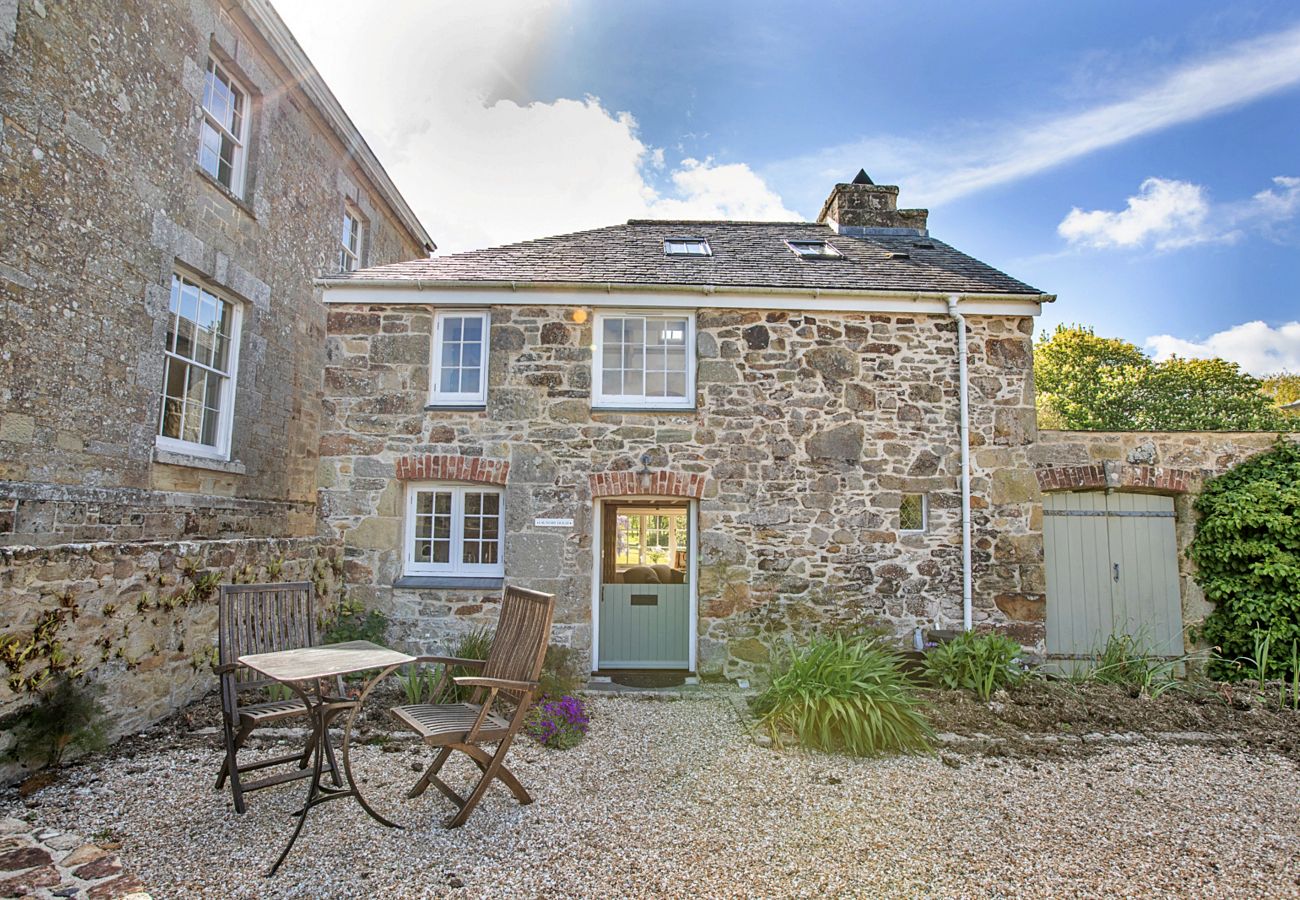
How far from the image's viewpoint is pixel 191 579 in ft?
18.1

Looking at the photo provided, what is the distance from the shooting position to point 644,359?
Result: 8.05 meters

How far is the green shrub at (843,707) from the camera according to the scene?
17.1 feet

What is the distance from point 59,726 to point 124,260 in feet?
15.6

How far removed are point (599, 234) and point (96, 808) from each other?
805 centimetres

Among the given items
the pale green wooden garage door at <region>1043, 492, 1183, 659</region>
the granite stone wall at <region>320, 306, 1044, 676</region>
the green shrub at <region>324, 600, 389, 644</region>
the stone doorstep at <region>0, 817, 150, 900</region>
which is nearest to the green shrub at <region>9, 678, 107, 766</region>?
the stone doorstep at <region>0, 817, 150, 900</region>

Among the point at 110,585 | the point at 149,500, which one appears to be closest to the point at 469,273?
the point at 149,500

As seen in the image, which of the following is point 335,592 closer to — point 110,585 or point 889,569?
point 110,585

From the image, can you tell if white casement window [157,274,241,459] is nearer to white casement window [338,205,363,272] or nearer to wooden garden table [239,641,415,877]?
white casement window [338,205,363,272]

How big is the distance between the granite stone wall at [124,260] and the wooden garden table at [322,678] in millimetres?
3672

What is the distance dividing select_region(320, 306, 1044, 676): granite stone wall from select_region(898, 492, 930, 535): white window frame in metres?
0.06

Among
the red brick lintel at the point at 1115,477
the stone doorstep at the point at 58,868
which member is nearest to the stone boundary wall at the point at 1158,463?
the red brick lintel at the point at 1115,477

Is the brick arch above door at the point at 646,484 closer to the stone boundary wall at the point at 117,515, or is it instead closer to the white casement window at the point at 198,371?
the stone boundary wall at the point at 117,515

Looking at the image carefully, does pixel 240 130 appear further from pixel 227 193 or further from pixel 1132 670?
pixel 1132 670

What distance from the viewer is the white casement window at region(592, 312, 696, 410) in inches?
313
